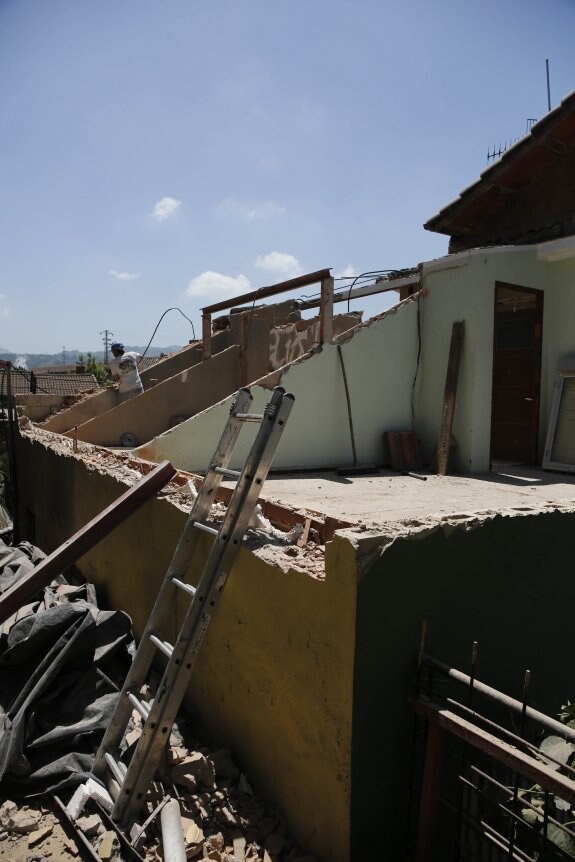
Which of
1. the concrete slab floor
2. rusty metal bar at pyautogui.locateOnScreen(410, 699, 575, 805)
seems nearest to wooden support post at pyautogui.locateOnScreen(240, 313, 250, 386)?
the concrete slab floor

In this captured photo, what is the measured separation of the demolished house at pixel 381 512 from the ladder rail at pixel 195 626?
218 millimetres

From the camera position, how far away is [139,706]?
2963 mm

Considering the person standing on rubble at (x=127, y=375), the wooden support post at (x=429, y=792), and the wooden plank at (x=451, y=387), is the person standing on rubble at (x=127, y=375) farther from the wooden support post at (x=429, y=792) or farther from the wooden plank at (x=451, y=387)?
the wooden support post at (x=429, y=792)

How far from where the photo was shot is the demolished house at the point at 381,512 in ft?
8.36

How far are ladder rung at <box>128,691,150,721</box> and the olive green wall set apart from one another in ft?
3.60

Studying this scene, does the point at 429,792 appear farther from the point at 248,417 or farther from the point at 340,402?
the point at 340,402

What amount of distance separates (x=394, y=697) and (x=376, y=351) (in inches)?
208

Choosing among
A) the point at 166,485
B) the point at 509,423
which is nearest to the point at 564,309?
the point at 509,423

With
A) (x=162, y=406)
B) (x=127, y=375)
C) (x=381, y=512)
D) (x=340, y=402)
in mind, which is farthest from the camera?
(x=127, y=375)

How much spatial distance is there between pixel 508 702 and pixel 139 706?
1.84 meters

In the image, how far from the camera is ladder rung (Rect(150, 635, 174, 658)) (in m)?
2.85

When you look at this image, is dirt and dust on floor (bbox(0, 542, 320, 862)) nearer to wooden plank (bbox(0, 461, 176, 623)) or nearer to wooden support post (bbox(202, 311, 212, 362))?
wooden plank (bbox(0, 461, 176, 623))

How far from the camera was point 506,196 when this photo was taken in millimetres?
8461

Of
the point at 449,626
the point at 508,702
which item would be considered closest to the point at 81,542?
the point at 449,626
